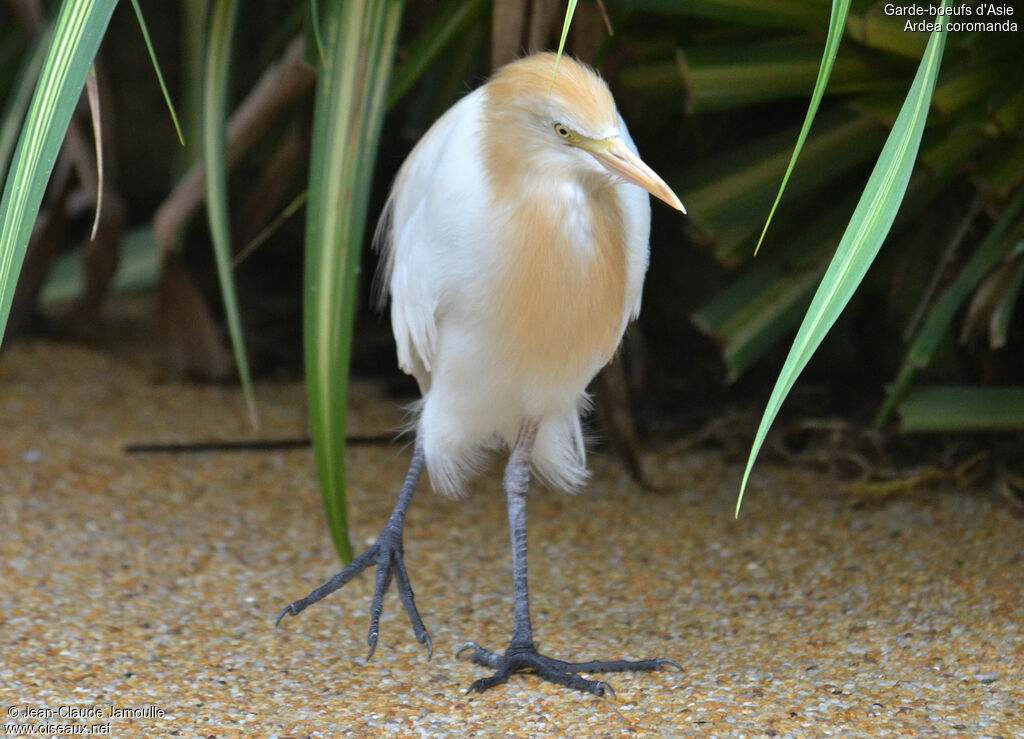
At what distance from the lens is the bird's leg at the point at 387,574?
185 cm

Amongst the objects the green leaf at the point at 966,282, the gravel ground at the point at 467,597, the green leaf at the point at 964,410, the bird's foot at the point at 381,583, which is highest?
the green leaf at the point at 966,282

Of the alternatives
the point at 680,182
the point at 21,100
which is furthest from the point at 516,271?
the point at 21,100

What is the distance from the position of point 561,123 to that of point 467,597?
98 centimetres

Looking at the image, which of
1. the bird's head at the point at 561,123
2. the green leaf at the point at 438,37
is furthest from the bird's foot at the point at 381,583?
the green leaf at the point at 438,37

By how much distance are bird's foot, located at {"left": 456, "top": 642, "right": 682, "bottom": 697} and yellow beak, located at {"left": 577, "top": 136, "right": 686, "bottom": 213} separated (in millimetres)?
729

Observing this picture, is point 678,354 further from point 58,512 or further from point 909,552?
point 58,512

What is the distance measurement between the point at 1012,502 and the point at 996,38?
0.97 metres

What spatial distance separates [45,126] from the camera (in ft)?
4.47

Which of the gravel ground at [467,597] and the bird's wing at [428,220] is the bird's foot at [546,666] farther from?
the bird's wing at [428,220]

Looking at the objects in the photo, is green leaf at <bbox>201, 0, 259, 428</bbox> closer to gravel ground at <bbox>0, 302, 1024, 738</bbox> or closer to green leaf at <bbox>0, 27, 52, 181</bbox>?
gravel ground at <bbox>0, 302, 1024, 738</bbox>

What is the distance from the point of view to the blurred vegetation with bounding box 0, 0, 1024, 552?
1.98 m

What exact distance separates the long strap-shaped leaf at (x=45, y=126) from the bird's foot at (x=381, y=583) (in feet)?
2.57

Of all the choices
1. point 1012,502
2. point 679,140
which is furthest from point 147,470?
point 1012,502

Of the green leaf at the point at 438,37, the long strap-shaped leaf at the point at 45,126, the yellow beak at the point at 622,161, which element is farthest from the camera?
the green leaf at the point at 438,37
